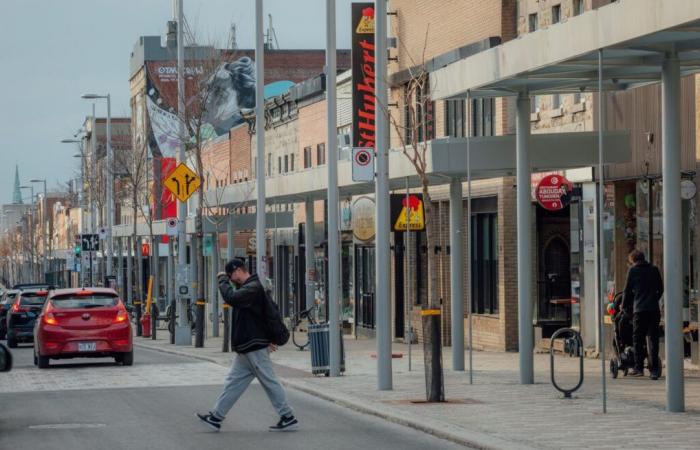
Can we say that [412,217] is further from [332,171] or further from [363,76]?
[363,76]

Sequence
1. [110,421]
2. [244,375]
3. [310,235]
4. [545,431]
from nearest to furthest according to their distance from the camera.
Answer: [545,431] < [244,375] < [110,421] < [310,235]

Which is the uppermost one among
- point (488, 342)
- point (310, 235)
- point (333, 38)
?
point (333, 38)

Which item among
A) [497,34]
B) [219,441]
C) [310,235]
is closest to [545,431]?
[219,441]

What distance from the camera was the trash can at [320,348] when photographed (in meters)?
26.0

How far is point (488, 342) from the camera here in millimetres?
35844

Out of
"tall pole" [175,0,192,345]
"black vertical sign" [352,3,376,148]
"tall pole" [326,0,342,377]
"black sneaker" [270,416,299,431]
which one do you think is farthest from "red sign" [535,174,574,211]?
"tall pole" [175,0,192,345]

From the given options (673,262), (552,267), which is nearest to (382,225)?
(673,262)

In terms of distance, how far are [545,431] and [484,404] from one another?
142 inches

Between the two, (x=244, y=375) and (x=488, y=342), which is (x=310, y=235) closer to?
(x=488, y=342)

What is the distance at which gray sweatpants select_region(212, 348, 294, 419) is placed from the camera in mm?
17484

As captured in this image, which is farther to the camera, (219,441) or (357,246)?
(357,246)

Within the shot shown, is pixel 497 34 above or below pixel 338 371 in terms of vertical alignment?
above

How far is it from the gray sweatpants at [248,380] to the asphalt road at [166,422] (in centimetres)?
29

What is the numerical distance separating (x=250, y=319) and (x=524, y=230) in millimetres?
6385
